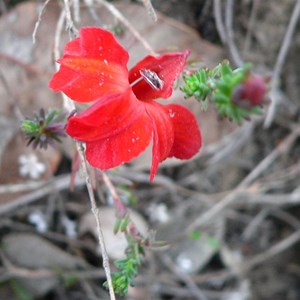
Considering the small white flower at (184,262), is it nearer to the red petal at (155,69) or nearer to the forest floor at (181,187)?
the forest floor at (181,187)

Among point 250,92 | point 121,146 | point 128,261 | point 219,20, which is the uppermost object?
point 250,92

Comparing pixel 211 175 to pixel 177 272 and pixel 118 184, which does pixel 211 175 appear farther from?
pixel 118 184

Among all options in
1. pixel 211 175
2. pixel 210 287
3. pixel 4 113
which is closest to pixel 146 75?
pixel 4 113

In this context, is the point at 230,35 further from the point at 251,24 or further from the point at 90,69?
the point at 90,69

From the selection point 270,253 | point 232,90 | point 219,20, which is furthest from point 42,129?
point 270,253

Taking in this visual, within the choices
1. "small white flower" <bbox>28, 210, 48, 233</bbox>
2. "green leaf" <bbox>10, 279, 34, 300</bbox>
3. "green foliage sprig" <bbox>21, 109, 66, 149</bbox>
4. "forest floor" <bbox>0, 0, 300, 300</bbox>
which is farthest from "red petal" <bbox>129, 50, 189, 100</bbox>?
"green leaf" <bbox>10, 279, 34, 300</bbox>

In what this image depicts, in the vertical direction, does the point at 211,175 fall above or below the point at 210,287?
above
